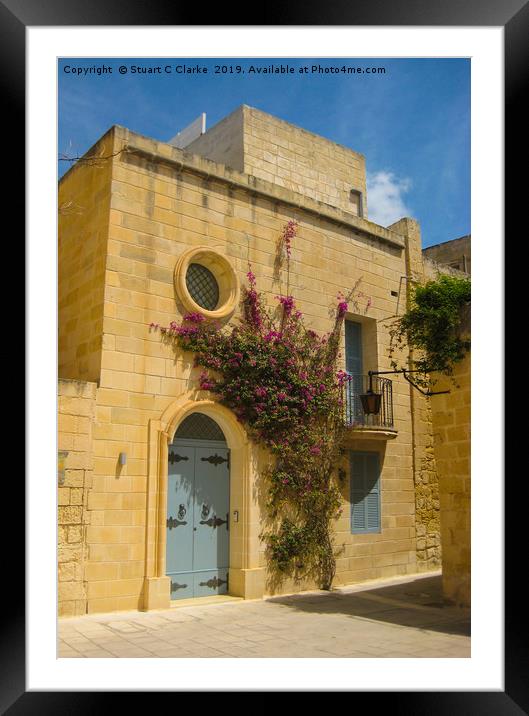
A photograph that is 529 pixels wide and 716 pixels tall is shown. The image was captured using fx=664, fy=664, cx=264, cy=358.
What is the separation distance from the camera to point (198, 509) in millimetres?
9273

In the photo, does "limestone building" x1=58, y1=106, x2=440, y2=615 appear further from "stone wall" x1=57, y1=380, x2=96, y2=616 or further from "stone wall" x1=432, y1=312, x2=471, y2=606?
"stone wall" x1=432, y1=312, x2=471, y2=606

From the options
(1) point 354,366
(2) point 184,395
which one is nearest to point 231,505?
(2) point 184,395

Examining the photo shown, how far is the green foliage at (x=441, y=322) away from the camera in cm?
828

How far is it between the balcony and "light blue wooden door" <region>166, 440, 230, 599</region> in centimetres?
244

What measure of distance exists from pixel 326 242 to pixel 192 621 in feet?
21.7

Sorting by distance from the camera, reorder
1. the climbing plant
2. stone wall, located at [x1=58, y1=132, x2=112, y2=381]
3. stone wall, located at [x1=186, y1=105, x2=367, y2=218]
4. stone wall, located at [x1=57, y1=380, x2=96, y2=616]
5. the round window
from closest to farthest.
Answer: stone wall, located at [x1=57, y1=380, x2=96, y2=616] → stone wall, located at [x1=58, y1=132, x2=112, y2=381] → the climbing plant → the round window → stone wall, located at [x1=186, y1=105, x2=367, y2=218]

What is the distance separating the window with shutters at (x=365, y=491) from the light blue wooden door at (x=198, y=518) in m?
2.45

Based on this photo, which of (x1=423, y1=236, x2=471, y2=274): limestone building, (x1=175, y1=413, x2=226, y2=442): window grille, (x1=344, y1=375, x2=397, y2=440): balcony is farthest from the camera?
(x1=423, y1=236, x2=471, y2=274): limestone building

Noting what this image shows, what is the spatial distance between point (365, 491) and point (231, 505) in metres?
2.70

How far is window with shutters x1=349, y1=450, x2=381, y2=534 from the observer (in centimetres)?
1104

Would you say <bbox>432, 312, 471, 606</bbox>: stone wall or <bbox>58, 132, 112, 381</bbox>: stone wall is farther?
<bbox>58, 132, 112, 381</bbox>: stone wall

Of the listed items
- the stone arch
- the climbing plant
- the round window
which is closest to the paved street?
the stone arch
